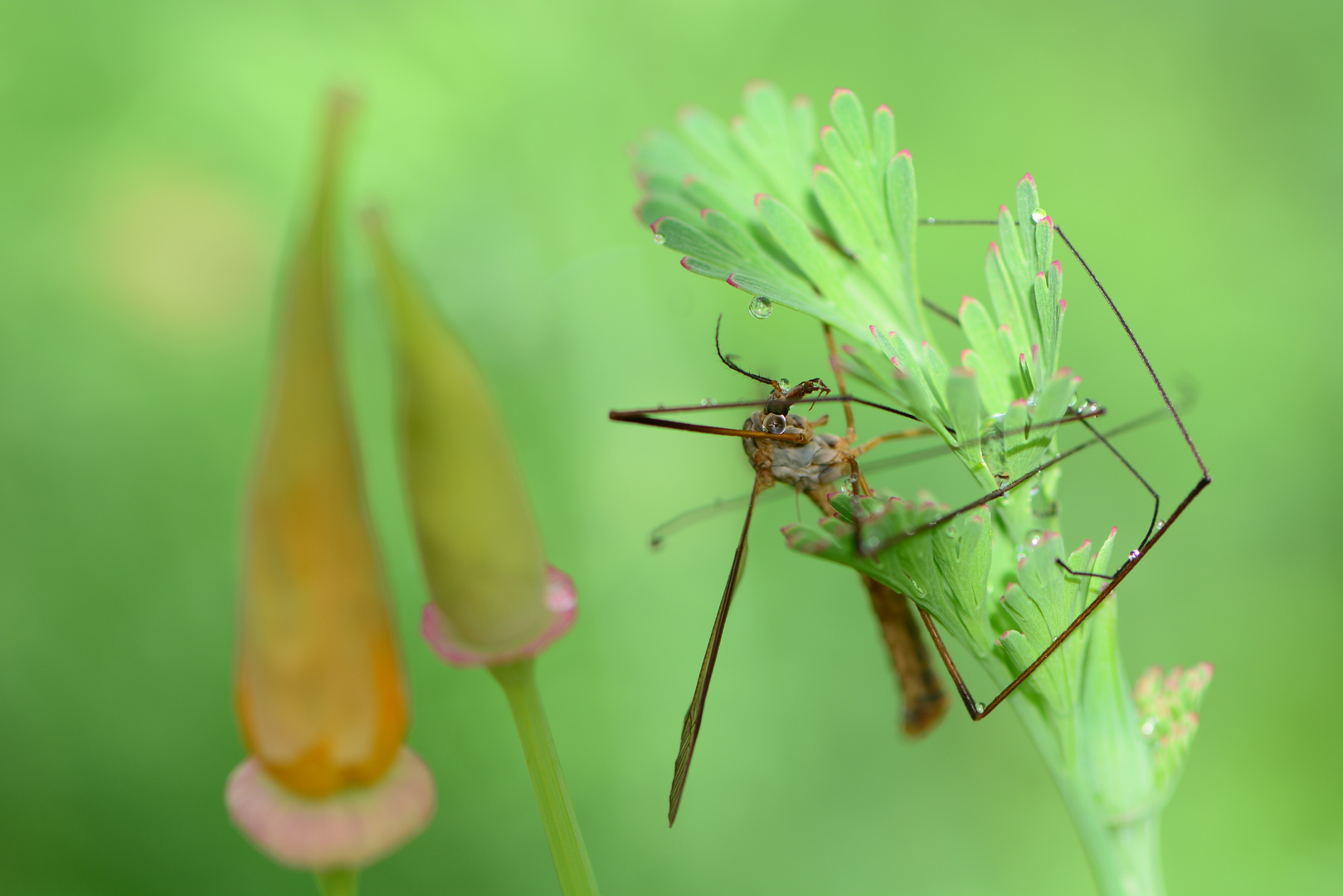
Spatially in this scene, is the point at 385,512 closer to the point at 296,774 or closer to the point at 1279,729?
the point at 296,774

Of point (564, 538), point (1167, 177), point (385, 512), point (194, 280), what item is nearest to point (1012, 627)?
point (564, 538)

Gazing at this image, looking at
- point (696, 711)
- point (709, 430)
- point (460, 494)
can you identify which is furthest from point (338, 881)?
point (709, 430)

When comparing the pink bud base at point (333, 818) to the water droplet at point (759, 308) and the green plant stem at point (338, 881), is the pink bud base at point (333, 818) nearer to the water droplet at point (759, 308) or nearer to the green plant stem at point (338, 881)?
the green plant stem at point (338, 881)

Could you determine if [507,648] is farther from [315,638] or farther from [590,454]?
[590,454]

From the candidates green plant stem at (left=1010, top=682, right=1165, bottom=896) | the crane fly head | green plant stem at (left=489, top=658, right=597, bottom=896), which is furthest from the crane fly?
green plant stem at (left=489, top=658, right=597, bottom=896)

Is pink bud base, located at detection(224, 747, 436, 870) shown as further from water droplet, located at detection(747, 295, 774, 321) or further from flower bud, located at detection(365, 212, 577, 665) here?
A: water droplet, located at detection(747, 295, 774, 321)
